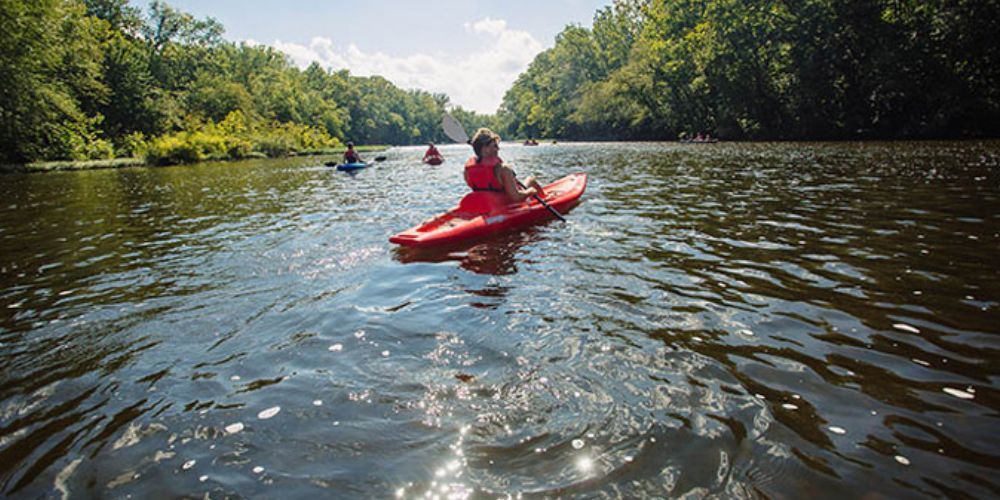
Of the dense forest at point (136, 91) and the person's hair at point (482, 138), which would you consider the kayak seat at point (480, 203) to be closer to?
the person's hair at point (482, 138)

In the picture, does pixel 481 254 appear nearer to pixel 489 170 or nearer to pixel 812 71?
pixel 489 170

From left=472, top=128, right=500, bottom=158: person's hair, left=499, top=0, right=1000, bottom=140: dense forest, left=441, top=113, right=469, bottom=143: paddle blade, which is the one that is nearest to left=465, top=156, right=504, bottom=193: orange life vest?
left=472, top=128, right=500, bottom=158: person's hair

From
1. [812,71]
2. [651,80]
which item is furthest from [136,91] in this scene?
[812,71]

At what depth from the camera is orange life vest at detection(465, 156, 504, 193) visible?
26.1 feet

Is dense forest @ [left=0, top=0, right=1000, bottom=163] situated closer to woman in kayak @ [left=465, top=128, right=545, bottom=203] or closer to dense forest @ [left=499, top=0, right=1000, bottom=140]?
dense forest @ [left=499, top=0, right=1000, bottom=140]

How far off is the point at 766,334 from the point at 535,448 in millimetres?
2259

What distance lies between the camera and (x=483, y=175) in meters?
8.05

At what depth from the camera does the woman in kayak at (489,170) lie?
781 centimetres

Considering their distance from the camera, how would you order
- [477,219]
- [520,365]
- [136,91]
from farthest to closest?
[136,91], [477,219], [520,365]

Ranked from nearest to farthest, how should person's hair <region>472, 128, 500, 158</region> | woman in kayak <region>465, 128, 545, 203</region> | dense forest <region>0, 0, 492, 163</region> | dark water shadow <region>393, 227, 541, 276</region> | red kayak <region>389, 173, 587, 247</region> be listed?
dark water shadow <region>393, 227, 541, 276</region> < red kayak <region>389, 173, 587, 247</region> < person's hair <region>472, 128, 500, 158</region> < woman in kayak <region>465, 128, 545, 203</region> < dense forest <region>0, 0, 492, 163</region>

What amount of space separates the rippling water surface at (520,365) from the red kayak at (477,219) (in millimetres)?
301

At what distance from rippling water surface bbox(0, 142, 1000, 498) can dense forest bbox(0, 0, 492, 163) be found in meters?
27.7

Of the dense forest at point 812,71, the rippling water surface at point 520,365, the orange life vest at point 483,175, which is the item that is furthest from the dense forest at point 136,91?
the dense forest at point 812,71

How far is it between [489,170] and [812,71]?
3780 centimetres
